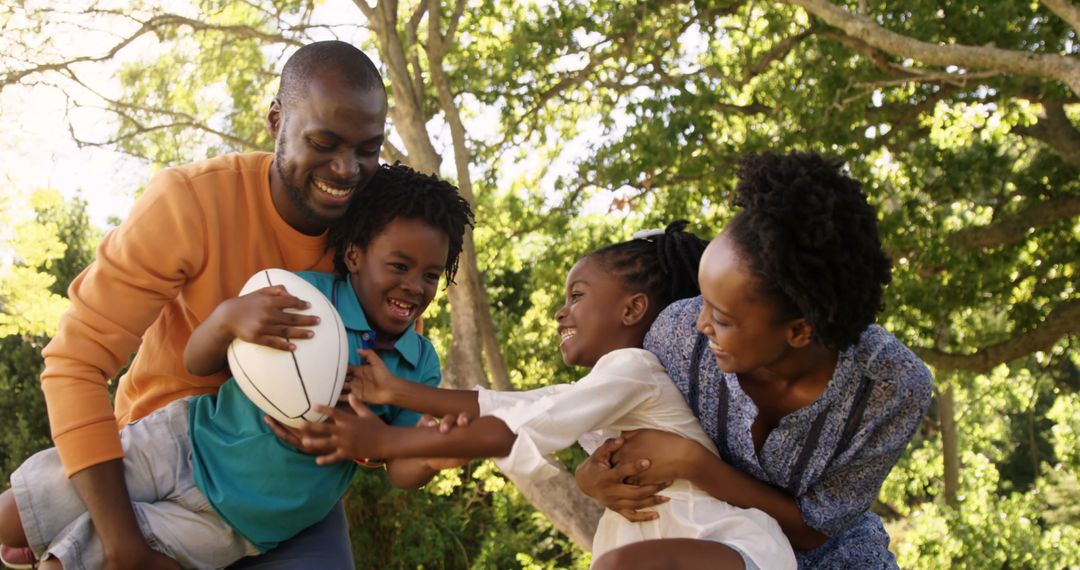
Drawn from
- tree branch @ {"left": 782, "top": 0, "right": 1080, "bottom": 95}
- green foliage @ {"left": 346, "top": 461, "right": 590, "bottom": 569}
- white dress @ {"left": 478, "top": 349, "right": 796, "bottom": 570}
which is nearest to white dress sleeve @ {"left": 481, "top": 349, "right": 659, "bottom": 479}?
white dress @ {"left": 478, "top": 349, "right": 796, "bottom": 570}

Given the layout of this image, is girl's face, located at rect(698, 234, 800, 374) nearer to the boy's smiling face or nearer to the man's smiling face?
the boy's smiling face

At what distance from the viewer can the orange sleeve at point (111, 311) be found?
9.84 ft

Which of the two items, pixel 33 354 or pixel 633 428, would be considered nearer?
pixel 633 428

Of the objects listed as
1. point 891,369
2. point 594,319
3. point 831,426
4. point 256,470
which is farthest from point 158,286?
point 891,369

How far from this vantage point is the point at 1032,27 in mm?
12102

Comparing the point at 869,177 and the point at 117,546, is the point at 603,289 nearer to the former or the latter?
the point at 117,546

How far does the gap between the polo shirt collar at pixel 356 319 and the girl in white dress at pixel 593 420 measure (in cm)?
14

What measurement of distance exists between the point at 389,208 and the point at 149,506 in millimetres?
1171

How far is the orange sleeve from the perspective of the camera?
300cm

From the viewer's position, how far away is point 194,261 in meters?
3.21

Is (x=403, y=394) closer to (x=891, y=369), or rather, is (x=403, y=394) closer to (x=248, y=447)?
(x=248, y=447)

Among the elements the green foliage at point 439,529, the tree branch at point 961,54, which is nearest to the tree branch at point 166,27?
the green foliage at point 439,529

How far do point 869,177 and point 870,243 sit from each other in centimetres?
1006

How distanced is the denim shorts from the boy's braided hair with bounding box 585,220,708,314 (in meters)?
1.52
